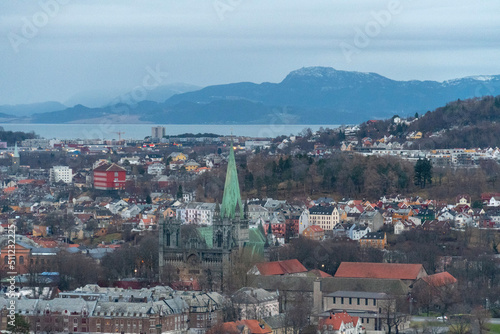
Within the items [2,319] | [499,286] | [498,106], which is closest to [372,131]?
[498,106]

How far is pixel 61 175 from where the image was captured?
147 metres

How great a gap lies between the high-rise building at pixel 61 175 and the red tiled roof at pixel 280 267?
7859 centimetres

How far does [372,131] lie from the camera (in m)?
160

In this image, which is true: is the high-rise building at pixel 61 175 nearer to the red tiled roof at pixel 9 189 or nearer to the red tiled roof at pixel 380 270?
the red tiled roof at pixel 9 189

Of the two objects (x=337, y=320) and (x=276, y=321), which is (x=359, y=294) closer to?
(x=276, y=321)

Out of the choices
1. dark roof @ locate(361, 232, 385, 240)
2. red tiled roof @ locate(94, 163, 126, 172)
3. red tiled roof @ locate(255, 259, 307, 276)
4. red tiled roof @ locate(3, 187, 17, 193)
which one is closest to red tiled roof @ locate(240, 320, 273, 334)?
red tiled roof @ locate(255, 259, 307, 276)

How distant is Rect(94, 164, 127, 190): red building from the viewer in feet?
420

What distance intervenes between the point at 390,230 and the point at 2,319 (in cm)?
3832

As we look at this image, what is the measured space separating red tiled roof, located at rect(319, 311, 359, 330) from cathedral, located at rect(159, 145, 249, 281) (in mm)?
12174

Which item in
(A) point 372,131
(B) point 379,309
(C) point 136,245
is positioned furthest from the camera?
(A) point 372,131

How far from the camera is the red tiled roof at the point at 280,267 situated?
67062mm

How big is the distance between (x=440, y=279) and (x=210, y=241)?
39.9ft

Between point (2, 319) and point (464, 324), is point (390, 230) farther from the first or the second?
point (2, 319)

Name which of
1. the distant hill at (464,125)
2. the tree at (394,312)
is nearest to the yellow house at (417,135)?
the distant hill at (464,125)
